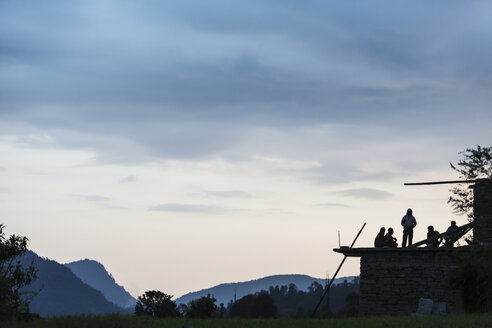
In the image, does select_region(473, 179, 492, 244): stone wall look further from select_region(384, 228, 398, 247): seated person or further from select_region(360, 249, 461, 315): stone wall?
select_region(384, 228, 398, 247): seated person

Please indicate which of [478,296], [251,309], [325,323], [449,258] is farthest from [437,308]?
[251,309]

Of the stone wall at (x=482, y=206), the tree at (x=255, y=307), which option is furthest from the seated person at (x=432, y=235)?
the tree at (x=255, y=307)

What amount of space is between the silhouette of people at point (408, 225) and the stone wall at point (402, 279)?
0.65m

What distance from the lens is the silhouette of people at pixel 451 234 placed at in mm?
32062

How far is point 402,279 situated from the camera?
35469 mm

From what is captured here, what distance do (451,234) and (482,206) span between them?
181cm

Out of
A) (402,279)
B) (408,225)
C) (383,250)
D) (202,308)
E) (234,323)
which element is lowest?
(234,323)

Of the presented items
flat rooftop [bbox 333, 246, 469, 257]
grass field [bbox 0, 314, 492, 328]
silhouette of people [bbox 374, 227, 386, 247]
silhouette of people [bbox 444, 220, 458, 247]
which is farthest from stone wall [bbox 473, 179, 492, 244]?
grass field [bbox 0, 314, 492, 328]

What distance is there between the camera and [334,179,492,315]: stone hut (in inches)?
1369

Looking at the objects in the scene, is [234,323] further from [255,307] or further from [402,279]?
[255,307]

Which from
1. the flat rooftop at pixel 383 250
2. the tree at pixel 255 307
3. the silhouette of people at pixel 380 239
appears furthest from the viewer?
the tree at pixel 255 307

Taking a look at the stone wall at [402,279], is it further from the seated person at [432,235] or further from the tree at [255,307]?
the tree at [255,307]

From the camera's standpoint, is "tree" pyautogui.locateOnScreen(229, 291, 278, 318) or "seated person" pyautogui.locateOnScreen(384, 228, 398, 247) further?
"tree" pyautogui.locateOnScreen(229, 291, 278, 318)

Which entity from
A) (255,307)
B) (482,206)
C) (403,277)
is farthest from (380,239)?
(255,307)
